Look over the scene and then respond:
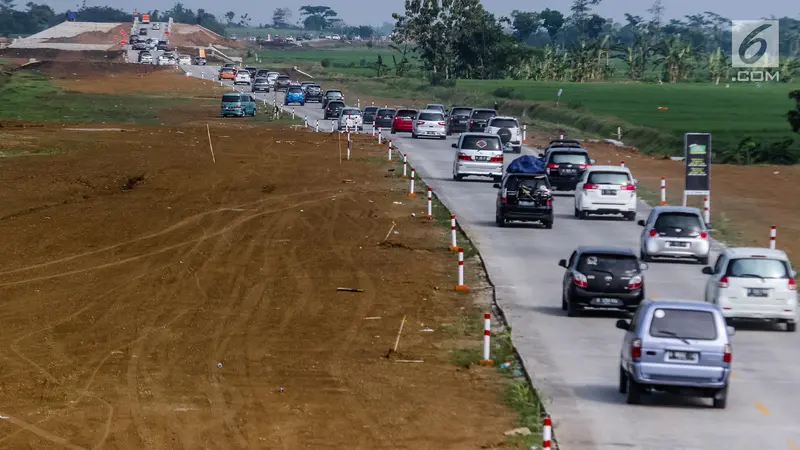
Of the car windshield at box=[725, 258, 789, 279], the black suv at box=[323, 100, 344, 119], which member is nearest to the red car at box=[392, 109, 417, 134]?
the black suv at box=[323, 100, 344, 119]

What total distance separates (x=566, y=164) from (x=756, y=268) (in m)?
25.3

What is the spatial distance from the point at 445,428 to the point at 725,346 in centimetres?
408

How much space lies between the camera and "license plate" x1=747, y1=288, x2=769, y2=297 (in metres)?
26.6

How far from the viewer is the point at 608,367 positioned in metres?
23.4

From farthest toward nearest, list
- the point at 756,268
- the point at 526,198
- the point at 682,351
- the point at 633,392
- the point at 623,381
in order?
the point at 526,198, the point at 756,268, the point at 623,381, the point at 633,392, the point at 682,351

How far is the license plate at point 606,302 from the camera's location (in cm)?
2786

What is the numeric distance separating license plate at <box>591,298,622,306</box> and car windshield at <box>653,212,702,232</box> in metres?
8.21

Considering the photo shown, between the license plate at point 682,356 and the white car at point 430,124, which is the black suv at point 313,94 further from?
the license plate at point 682,356

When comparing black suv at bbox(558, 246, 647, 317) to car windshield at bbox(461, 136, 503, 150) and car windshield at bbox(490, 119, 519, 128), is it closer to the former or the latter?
car windshield at bbox(461, 136, 503, 150)

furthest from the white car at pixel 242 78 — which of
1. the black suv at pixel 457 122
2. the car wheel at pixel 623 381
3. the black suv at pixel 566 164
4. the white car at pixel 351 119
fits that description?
the car wheel at pixel 623 381

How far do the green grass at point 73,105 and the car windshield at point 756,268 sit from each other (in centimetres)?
6832

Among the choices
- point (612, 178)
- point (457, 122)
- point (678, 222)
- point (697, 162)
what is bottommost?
point (678, 222)

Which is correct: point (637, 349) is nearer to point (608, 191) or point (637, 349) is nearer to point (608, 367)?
point (608, 367)

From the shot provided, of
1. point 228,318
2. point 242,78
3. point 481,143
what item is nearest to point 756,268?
point 228,318
